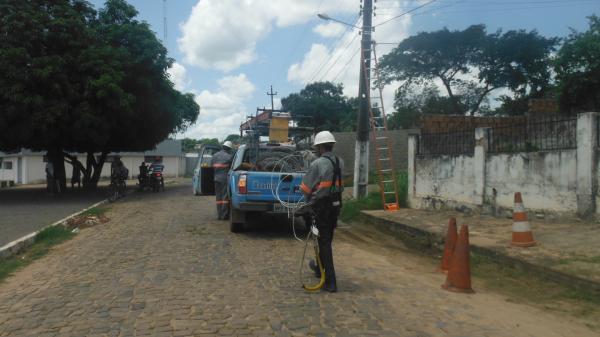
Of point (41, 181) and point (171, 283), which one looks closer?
point (171, 283)

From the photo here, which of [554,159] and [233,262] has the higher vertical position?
[554,159]

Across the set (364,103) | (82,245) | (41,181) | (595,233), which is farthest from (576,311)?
(41,181)

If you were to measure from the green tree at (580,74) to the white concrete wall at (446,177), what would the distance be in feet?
37.3

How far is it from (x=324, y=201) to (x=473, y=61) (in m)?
33.3

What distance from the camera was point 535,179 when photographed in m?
9.51

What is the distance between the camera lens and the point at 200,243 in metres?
8.88

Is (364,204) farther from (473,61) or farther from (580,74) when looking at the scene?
(473,61)

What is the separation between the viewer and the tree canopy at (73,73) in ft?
54.6

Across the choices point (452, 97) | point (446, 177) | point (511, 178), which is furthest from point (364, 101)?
point (452, 97)

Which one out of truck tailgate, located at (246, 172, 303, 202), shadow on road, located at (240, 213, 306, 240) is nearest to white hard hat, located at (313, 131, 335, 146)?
truck tailgate, located at (246, 172, 303, 202)

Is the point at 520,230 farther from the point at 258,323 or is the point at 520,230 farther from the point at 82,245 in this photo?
the point at 82,245

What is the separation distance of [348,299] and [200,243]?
13.5 feet

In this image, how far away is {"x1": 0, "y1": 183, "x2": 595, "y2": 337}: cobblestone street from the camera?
4488 mm

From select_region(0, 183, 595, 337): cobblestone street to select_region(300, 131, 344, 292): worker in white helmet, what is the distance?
37 centimetres
